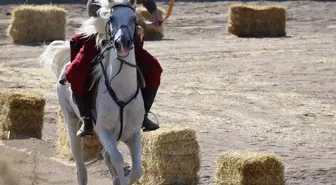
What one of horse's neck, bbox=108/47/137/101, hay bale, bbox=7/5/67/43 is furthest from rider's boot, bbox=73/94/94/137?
hay bale, bbox=7/5/67/43

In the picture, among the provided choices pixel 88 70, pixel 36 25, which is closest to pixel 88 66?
pixel 88 70

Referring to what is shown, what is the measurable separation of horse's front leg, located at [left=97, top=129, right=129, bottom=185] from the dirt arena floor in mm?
2357

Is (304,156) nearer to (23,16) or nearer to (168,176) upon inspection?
(168,176)

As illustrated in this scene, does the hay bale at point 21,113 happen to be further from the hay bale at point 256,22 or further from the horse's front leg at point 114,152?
the hay bale at point 256,22

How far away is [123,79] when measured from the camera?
1031cm

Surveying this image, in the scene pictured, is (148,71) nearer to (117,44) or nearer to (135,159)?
(135,159)

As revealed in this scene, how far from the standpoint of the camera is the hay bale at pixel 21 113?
15.4 m

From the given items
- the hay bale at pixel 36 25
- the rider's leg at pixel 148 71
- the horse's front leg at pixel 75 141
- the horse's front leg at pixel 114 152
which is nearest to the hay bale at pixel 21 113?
the horse's front leg at pixel 75 141

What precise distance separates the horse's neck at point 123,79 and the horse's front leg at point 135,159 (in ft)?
1.43

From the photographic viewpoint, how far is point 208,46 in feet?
90.6

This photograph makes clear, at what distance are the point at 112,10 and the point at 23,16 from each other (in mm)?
19224

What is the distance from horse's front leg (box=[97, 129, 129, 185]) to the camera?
10.2 meters

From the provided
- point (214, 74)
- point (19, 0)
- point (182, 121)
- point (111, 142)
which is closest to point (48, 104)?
point (182, 121)

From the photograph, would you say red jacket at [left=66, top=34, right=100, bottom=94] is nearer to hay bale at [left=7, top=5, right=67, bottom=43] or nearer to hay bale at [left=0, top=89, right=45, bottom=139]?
hay bale at [left=0, top=89, right=45, bottom=139]
